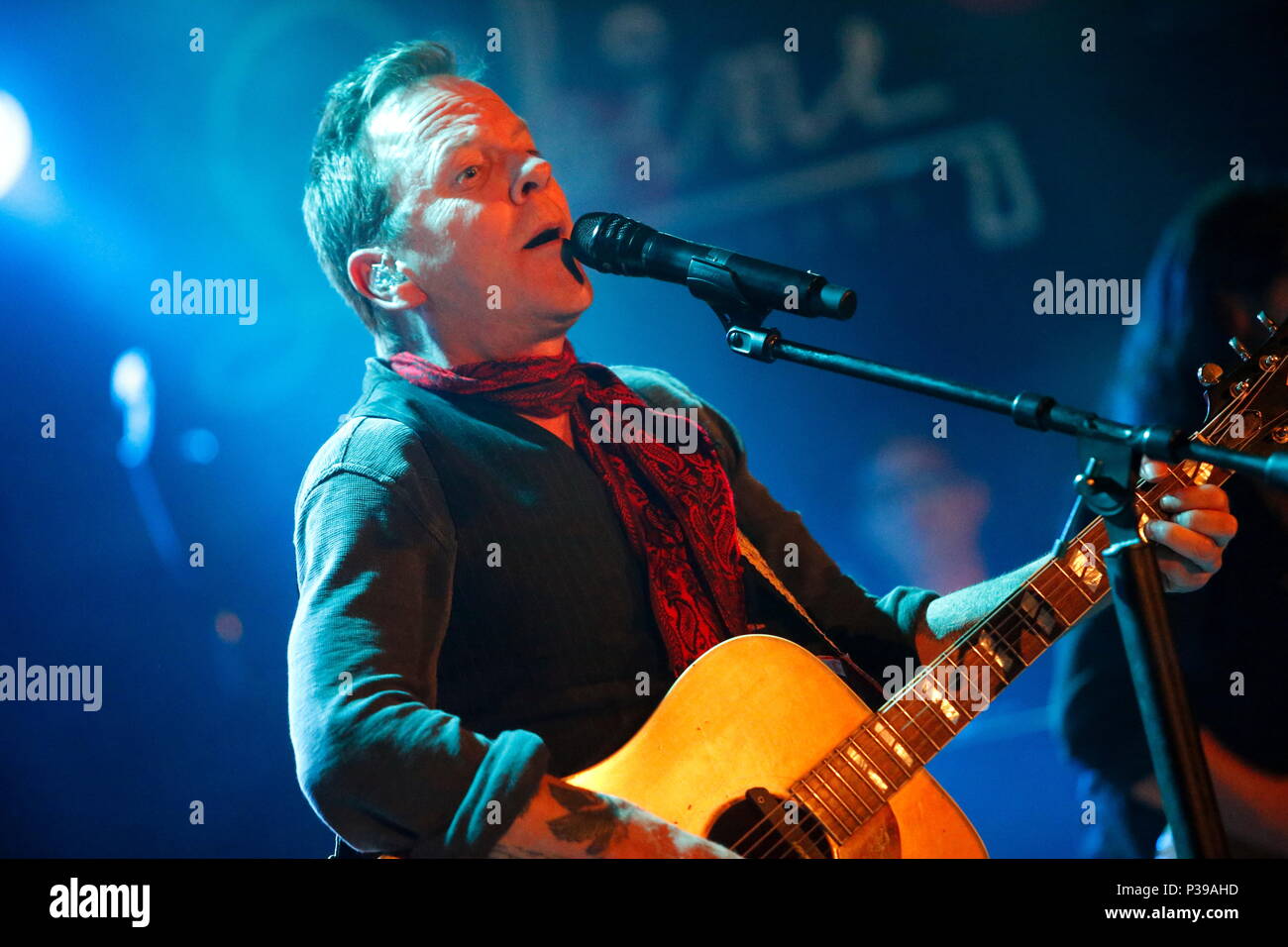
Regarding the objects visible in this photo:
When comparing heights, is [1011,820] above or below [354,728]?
below

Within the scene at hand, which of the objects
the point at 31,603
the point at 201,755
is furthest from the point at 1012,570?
the point at 31,603

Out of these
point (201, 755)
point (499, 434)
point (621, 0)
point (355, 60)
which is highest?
point (621, 0)

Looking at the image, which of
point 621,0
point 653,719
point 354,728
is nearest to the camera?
point 354,728

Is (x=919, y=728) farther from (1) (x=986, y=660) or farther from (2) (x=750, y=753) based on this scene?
(2) (x=750, y=753)

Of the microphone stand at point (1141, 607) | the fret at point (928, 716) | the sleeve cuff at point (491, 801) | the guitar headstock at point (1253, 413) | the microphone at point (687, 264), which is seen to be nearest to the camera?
the microphone stand at point (1141, 607)

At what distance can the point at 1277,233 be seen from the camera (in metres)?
2.26

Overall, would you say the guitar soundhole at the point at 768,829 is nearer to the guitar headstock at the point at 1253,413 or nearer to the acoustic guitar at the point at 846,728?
the acoustic guitar at the point at 846,728

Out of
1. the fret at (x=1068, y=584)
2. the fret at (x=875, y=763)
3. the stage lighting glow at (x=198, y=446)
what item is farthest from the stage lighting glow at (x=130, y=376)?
the fret at (x=1068, y=584)

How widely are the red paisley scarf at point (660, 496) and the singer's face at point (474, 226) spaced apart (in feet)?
0.27

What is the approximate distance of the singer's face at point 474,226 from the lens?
6.62 feet

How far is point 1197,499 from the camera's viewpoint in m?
1.76

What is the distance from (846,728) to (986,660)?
0.82 ft
